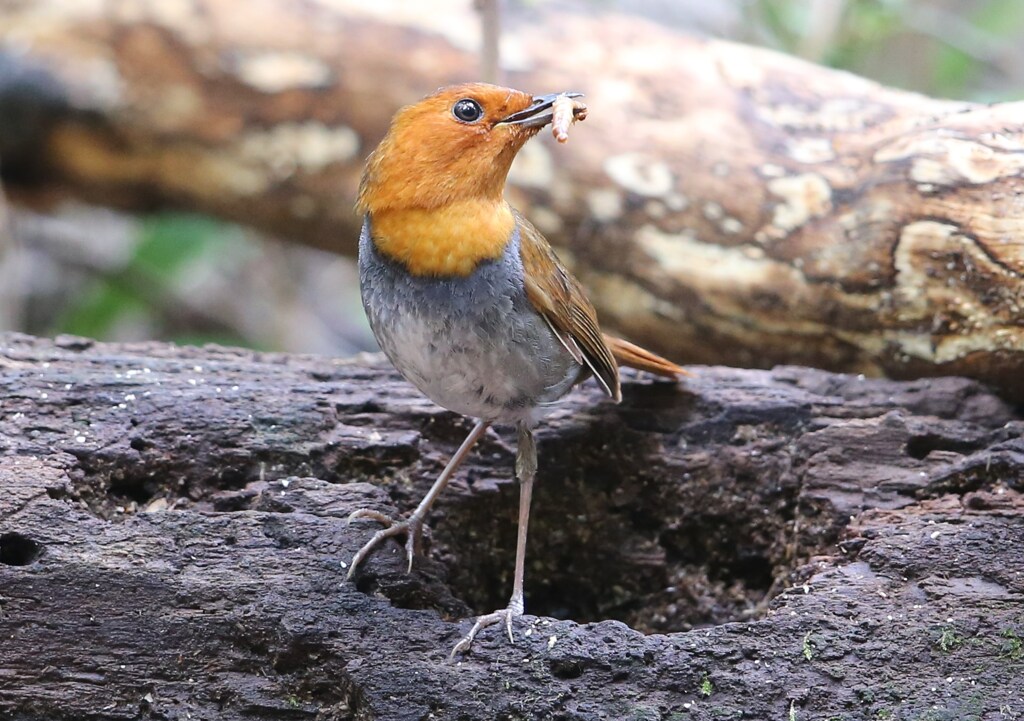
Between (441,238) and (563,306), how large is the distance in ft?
1.52

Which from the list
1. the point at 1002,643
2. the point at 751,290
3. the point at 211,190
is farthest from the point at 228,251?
the point at 1002,643

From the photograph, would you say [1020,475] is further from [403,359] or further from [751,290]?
[403,359]

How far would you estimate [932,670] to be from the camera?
8.72 ft

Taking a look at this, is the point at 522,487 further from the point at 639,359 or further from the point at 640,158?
the point at 640,158

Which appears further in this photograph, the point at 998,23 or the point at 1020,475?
the point at 998,23

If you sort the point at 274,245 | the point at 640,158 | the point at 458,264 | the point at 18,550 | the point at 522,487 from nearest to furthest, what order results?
the point at 18,550 < the point at 458,264 < the point at 522,487 < the point at 640,158 < the point at 274,245

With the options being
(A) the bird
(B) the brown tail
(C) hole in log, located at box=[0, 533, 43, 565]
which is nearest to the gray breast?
(A) the bird

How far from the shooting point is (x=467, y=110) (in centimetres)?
292

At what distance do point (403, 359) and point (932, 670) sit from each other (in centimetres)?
160

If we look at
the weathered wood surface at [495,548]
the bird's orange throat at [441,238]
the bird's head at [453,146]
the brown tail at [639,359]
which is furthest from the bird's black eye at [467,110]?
the weathered wood surface at [495,548]

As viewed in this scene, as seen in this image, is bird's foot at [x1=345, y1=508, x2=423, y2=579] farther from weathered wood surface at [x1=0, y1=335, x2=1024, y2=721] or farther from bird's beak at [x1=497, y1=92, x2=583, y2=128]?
bird's beak at [x1=497, y1=92, x2=583, y2=128]

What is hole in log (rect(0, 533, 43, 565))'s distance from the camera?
8.93ft

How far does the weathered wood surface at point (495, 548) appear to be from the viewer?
Answer: 262 centimetres

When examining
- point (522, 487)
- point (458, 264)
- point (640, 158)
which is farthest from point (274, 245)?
point (458, 264)
